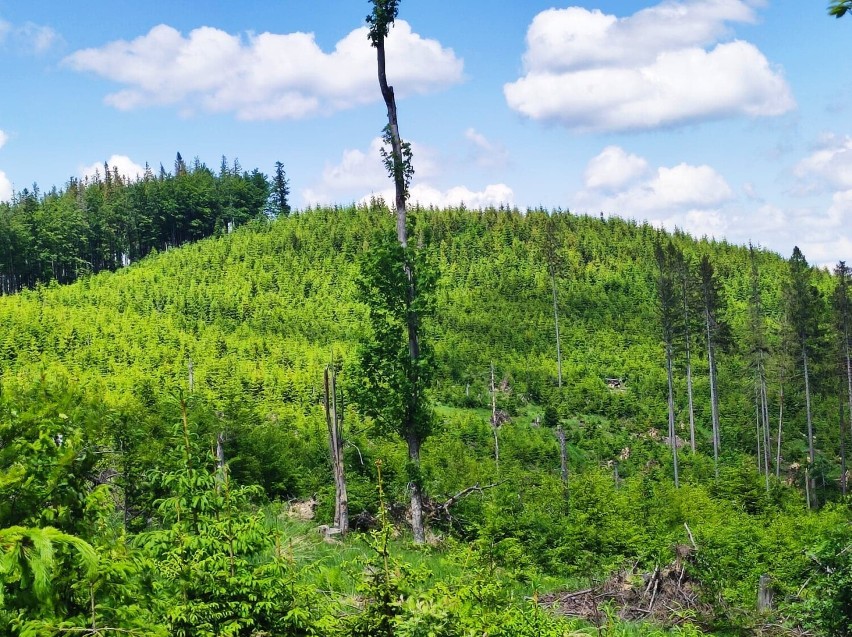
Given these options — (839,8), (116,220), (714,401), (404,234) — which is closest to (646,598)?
(404,234)

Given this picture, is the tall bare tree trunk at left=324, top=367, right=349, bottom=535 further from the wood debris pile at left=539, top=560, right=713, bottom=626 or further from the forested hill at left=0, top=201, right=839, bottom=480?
the wood debris pile at left=539, top=560, right=713, bottom=626

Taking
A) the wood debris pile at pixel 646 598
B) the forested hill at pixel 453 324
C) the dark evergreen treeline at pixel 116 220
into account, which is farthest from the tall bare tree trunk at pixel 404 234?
the dark evergreen treeline at pixel 116 220

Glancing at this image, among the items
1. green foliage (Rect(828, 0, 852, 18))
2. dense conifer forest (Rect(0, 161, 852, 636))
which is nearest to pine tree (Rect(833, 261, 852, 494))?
dense conifer forest (Rect(0, 161, 852, 636))

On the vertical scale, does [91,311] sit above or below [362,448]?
above

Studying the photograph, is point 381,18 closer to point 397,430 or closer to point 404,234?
point 404,234

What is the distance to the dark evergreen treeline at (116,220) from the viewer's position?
7275 centimetres

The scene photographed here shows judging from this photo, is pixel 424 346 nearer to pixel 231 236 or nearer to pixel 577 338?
pixel 577 338

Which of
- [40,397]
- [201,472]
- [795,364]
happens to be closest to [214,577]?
[201,472]

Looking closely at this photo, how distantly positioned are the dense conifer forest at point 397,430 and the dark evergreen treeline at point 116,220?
423mm

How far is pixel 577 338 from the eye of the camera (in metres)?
53.4

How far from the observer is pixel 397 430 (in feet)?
45.1

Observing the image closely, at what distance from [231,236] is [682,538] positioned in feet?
236

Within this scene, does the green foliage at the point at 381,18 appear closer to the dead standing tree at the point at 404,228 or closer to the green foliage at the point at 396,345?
the dead standing tree at the point at 404,228

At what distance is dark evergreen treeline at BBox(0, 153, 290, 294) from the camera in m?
72.8
